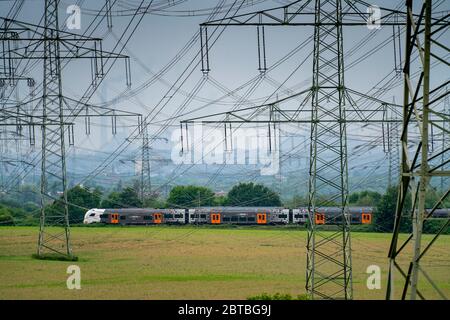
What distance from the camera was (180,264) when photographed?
1544 inches

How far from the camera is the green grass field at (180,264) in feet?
91.6

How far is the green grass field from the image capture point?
1099 inches

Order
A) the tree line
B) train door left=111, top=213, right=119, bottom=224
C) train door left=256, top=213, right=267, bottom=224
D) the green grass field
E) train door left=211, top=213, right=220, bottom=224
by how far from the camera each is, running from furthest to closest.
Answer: train door left=211, top=213, right=220, bottom=224, train door left=256, top=213, right=267, bottom=224, train door left=111, top=213, right=119, bottom=224, the tree line, the green grass field

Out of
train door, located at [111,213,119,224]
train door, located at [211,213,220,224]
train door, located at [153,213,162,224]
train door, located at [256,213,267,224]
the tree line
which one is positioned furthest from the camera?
train door, located at [211,213,220,224]

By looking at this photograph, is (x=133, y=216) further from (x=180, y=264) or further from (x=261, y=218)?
(x=180, y=264)

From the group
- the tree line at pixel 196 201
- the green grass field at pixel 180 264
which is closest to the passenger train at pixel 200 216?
the tree line at pixel 196 201

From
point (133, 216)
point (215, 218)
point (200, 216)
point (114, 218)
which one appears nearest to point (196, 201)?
point (200, 216)

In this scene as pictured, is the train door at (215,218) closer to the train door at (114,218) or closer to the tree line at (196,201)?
the tree line at (196,201)

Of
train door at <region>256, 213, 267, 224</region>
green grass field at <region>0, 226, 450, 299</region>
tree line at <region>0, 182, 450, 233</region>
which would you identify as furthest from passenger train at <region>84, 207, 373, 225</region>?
green grass field at <region>0, 226, 450, 299</region>

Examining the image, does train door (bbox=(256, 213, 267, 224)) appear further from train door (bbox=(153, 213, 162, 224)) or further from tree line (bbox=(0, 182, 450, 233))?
train door (bbox=(153, 213, 162, 224))

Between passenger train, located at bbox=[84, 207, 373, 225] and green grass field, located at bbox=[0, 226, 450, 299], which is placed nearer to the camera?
green grass field, located at bbox=[0, 226, 450, 299]
